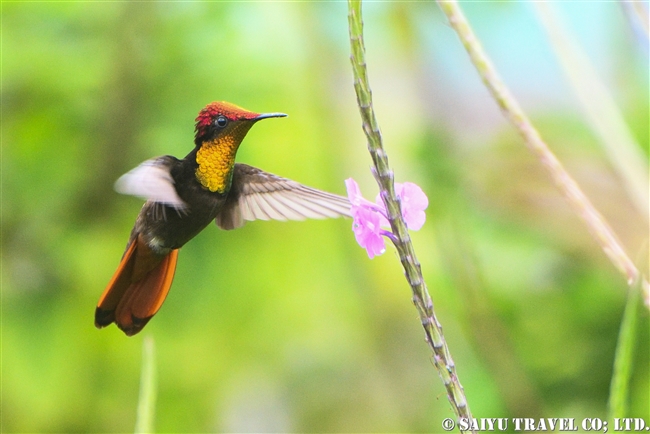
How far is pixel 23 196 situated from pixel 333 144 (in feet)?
4.03

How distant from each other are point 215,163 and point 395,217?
67 centimetres

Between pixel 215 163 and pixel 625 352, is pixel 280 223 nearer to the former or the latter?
pixel 215 163

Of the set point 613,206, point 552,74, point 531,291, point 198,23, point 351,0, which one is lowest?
point 351,0

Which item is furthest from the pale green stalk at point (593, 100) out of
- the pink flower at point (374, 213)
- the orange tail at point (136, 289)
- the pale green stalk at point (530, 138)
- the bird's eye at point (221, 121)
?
the orange tail at point (136, 289)

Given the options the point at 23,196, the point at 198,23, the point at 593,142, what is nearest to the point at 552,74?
the point at 593,142

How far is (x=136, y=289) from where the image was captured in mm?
1381

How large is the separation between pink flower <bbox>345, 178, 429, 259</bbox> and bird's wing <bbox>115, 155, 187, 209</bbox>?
307 millimetres

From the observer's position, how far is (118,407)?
264cm

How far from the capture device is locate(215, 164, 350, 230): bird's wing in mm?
1353

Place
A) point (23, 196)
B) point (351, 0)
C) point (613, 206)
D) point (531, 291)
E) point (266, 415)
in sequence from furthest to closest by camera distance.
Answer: point (266, 415)
point (23, 196)
point (531, 291)
point (613, 206)
point (351, 0)

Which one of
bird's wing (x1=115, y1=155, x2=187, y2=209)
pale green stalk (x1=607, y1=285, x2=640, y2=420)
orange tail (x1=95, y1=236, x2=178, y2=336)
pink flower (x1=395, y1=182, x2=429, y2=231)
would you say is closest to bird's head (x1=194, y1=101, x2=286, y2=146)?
bird's wing (x1=115, y1=155, x2=187, y2=209)

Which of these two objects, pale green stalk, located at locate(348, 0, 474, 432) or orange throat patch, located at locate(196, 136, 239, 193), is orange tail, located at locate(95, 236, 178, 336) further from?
pale green stalk, located at locate(348, 0, 474, 432)

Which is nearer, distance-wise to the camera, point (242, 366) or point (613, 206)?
point (613, 206)

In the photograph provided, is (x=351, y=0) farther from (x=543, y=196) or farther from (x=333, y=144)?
(x=333, y=144)
